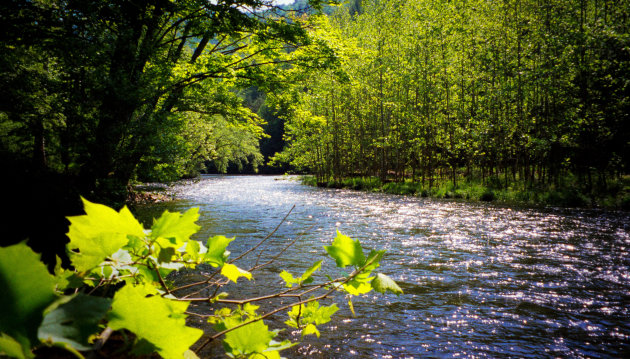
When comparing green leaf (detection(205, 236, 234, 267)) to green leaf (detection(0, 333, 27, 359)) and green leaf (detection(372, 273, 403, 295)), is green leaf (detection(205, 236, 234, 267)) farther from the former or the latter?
green leaf (detection(0, 333, 27, 359))

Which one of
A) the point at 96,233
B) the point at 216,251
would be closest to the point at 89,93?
the point at 216,251

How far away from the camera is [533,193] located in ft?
53.3

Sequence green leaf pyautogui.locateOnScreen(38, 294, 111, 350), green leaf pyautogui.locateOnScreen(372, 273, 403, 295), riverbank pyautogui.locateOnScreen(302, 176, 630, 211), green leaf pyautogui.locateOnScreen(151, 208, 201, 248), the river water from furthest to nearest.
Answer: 1. riverbank pyautogui.locateOnScreen(302, 176, 630, 211)
2. the river water
3. green leaf pyautogui.locateOnScreen(372, 273, 403, 295)
4. green leaf pyautogui.locateOnScreen(151, 208, 201, 248)
5. green leaf pyautogui.locateOnScreen(38, 294, 111, 350)

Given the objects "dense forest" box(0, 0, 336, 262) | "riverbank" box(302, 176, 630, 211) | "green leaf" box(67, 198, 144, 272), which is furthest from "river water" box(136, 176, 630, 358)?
"dense forest" box(0, 0, 336, 262)

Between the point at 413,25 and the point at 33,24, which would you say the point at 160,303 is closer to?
the point at 33,24

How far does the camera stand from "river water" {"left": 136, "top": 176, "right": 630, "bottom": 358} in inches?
151

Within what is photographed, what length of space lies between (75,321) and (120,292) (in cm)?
13

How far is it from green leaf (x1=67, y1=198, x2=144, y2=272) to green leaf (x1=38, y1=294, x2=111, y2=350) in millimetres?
261

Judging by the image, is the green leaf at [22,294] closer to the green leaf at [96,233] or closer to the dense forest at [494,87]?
the green leaf at [96,233]

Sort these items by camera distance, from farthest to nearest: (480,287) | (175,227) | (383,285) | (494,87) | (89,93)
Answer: (494,87), (89,93), (480,287), (383,285), (175,227)

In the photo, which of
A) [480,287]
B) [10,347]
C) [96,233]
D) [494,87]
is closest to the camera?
[10,347]

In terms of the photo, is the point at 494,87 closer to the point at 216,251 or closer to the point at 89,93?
the point at 89,93

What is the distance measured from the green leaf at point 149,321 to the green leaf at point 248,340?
49cm

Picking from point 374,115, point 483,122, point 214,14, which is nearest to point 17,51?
point 214,14
